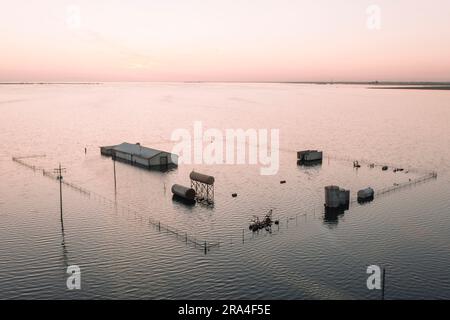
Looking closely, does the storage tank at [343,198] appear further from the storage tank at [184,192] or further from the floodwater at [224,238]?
the storage tank at [184,192]

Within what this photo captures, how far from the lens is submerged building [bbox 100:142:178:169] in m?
133

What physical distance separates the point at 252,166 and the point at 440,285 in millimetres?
84747

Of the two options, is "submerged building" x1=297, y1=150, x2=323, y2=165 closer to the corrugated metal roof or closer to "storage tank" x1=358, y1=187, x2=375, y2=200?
"storage tank" x1=358, y1=187, x2=375, y2=200

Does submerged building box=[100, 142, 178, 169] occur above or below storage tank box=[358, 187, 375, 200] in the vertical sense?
above

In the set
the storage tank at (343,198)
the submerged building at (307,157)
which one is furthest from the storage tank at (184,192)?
the submerged building at (307,157)

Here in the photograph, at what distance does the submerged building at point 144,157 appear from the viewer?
13300 centimetres

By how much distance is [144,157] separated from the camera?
133 meters

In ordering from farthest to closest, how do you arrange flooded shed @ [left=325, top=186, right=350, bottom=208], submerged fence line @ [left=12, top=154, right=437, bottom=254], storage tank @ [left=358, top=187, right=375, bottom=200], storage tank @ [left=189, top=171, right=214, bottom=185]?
storage tank @ [left=358, top=187, right=375, bottom=200] → storage tank @ [left=189, top=171, right=214, bottom=185] → flooded shed @ [left=325, top=186, right=350, bottom=208] → submerged fence line @ [left=12, top=154, right=437, bottom=254]

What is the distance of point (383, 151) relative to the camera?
16812 cm

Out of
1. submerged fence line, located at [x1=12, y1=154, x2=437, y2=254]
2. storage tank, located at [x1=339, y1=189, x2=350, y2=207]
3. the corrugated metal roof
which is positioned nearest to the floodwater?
submerged fence line, located at [x1=12, y1=154, x2=437, y2=254]

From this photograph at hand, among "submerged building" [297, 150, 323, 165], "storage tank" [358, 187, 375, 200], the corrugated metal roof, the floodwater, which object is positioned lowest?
the floodwater

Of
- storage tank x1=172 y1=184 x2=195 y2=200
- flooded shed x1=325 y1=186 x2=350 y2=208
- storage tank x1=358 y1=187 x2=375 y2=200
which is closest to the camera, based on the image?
flooded shed x1=325 y1=186 x2=350 y2=208

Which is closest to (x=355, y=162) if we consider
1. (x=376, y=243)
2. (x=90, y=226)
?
(x=376, y=243)

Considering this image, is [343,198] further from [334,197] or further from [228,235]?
[228,235]
